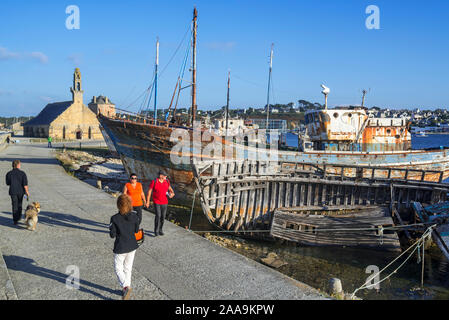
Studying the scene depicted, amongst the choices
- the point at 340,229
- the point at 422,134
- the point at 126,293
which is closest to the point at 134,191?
the point at 126,293

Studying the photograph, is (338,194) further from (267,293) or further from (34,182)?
(34,182)

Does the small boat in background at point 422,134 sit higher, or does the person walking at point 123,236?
the small boat in background at point 422,134

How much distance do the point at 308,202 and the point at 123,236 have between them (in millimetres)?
9332

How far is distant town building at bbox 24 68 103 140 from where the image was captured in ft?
188

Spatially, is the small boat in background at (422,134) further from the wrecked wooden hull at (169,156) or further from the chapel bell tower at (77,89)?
the wrecked wooden hull at (169,156)

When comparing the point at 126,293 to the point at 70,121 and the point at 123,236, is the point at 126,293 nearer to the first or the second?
the point at 123,236

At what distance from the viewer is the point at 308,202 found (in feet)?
42.6

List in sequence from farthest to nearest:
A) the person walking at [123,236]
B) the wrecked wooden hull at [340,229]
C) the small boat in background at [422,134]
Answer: the small boat in background at [422,134], the wrecked wooden hull at [340,229], the person walking at [123,236]

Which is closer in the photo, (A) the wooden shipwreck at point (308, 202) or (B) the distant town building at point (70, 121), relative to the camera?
(A) the wooden shipwreck at point (308, 202)

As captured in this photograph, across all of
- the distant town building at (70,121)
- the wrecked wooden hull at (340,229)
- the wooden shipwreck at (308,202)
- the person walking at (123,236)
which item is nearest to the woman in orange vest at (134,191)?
the person walking at (123,236)

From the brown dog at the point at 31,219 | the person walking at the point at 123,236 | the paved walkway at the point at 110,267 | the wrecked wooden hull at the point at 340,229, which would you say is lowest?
the wrecked wooden hull at the point at 340,229

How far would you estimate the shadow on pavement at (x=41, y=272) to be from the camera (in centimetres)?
546

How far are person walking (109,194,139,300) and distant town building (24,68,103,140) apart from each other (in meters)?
54.6

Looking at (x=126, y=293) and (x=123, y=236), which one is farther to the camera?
(x=126, y=293)
